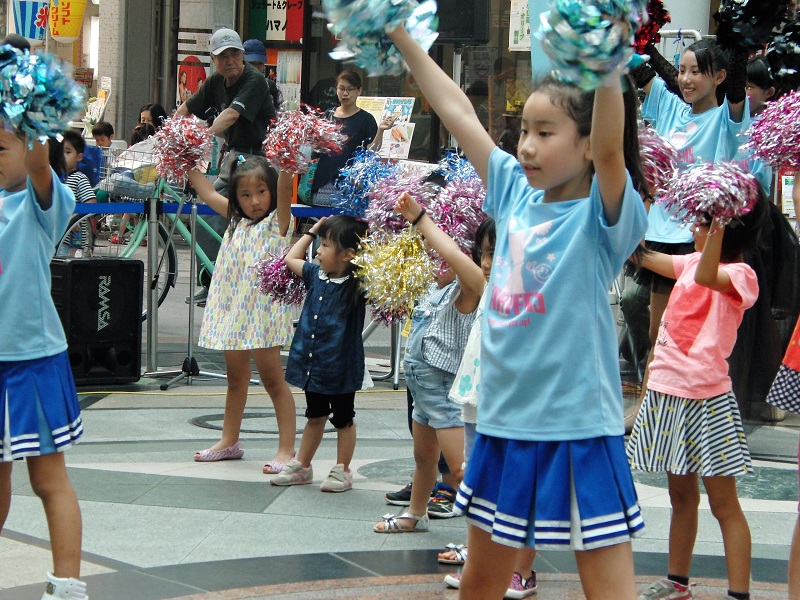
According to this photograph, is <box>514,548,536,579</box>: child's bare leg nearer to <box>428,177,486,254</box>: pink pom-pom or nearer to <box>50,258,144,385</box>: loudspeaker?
<box>428,177,486,254</box>: pink pom-pom

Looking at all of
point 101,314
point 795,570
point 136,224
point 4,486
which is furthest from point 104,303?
point 795,570

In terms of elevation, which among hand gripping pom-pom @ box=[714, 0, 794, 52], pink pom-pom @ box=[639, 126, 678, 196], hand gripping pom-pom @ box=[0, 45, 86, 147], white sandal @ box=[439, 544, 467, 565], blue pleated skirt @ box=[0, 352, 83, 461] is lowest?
white sandal @ box=[439, 544, 467, 565]

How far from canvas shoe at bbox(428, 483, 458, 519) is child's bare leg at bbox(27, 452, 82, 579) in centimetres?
197

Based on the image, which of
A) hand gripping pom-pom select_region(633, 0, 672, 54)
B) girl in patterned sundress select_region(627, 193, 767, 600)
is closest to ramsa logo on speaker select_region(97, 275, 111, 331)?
girl in patterned sundress select_region(627, 193, 767, 600)

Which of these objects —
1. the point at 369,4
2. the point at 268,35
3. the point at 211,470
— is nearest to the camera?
the point at 369,4

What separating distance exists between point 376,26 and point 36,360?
1635 mm

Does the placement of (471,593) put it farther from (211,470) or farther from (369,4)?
(211,470)

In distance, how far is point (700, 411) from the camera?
4.20 m

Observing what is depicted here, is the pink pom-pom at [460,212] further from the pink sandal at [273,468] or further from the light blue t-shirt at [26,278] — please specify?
the pink sandal at [273,468]

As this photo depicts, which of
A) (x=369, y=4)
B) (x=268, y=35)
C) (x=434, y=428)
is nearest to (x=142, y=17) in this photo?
(x=268, y=35)

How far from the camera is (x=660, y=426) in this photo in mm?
4246

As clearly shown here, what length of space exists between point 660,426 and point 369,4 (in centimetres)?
205

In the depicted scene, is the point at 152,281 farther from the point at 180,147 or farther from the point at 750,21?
the point at 750,21

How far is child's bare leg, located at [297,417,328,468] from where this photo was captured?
573 cm
